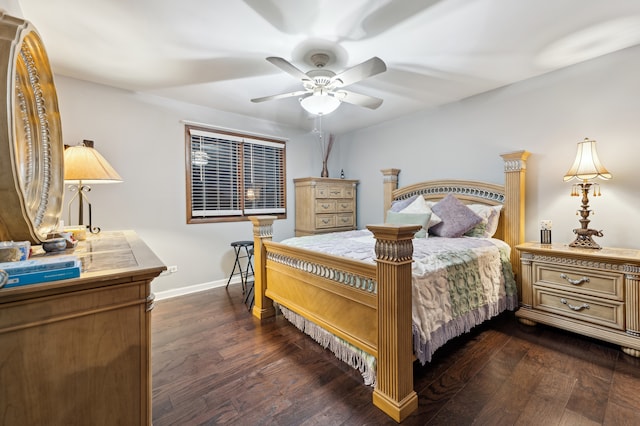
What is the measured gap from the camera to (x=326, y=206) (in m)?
4.41

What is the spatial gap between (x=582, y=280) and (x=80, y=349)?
321 centimetres

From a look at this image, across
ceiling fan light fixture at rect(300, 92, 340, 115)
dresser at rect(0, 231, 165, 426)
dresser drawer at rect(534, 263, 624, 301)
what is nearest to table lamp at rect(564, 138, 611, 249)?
dresser drawer at rect(534, 263, 624, 301)

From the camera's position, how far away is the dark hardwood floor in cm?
148

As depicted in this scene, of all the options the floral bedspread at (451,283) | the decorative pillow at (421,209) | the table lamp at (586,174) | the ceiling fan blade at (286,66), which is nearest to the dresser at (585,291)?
the table lamp at (586,174)

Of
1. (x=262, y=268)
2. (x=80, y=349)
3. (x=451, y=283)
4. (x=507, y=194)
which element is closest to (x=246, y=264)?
(x=262, y=268)

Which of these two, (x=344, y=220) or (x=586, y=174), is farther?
(x=344, y=220)

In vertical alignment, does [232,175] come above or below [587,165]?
above

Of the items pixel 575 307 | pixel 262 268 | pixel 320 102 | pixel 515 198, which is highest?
pixel 320 102

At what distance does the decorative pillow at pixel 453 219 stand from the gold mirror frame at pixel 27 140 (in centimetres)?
316

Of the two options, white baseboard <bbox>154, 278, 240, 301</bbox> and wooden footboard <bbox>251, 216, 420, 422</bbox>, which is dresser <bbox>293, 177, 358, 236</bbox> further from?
wooden footboard <bbox>251, 216, 420, 422</bbox>

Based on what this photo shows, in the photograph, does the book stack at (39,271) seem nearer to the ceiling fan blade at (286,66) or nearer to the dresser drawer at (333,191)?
the ceiling fan blade at (286,66)

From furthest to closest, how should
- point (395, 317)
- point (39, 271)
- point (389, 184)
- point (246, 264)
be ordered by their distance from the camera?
point (389, 184) → point (246, 264) → point (395, 317) → point (39, 271)

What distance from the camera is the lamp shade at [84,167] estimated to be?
74.9 inches

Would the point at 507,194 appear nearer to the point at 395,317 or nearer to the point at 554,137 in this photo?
the point at 554,137
